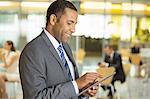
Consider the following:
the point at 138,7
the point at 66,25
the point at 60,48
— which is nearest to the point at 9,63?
the point at 138,7

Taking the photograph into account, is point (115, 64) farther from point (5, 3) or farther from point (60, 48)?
point (60, 48)

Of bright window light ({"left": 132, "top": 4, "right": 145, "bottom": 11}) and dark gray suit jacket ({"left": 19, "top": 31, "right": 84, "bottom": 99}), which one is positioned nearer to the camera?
dark gray suit jacket ({"left": 19, "top": 31, "right": 84, "bottom": 99})

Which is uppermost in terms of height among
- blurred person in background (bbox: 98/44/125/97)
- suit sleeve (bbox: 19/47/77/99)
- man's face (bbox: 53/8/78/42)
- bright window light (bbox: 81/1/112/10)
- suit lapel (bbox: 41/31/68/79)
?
bright window light (bbox: 81/1/112/10)

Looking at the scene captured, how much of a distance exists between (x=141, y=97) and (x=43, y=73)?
612 centimetres

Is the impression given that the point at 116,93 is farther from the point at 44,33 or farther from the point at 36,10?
the point at 44,33

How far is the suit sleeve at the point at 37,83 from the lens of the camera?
1371 mm

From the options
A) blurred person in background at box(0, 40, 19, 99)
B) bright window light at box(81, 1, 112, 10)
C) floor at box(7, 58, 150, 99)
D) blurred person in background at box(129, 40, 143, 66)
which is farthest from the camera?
blurred person in background at box(129, 40, 143, 66)

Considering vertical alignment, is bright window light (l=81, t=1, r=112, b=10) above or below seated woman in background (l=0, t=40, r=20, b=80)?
above

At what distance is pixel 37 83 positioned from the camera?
1.38 metres

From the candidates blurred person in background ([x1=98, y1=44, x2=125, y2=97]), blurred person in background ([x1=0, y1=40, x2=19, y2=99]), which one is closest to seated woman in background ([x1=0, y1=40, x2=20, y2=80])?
blurred person in background ([x1=0, y1=40, x2=19, y2=99])

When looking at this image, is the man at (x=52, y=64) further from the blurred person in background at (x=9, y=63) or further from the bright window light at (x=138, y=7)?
the bright window light at (x=138, y=7)

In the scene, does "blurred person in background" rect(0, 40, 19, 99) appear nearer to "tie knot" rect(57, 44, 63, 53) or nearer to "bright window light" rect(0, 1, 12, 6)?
"bright window light" rect(0, 1, 12, 6)

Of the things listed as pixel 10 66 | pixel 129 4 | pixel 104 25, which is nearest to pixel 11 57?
pixel 10 66

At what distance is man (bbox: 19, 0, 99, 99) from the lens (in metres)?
1.38
